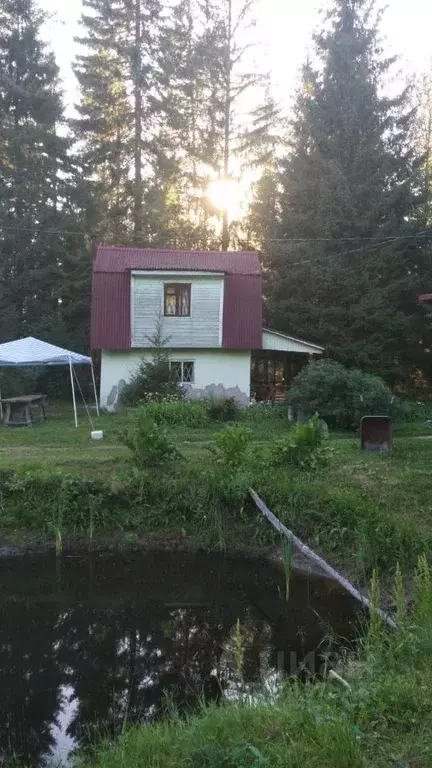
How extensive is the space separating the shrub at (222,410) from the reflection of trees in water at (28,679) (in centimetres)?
1028

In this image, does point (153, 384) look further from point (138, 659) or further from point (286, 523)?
point (138, 659)

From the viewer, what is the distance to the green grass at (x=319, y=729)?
3262mm

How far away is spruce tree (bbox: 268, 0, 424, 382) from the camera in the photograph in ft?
76.4

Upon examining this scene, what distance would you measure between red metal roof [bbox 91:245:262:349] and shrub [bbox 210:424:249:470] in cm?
1119

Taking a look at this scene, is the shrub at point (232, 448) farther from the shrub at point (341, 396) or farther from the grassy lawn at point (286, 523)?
the shrub at point (341, 396)

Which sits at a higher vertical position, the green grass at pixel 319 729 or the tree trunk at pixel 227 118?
the tree trunk at pixel 227 118

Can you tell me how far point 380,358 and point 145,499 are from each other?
1577cm

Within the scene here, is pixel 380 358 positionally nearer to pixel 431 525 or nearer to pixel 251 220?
pixel 251 220

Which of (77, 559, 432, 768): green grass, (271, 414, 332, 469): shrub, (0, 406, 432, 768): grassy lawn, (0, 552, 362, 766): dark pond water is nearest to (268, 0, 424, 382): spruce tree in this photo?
(0, 406, 432, 768): grassy lawn

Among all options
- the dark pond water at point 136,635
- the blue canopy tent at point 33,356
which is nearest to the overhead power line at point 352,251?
the blue canopy tent at point 33,356

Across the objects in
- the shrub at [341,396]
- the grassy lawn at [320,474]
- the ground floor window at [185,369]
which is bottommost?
the grassy lawn at [320,474]

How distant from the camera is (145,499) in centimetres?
955

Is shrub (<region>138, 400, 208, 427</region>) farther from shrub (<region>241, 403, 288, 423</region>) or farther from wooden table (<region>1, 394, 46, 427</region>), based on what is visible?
wooden table (<region>1, 394, 46, 427</region>)

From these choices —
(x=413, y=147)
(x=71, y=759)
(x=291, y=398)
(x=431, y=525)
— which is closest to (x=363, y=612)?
(x=431, y=525)
